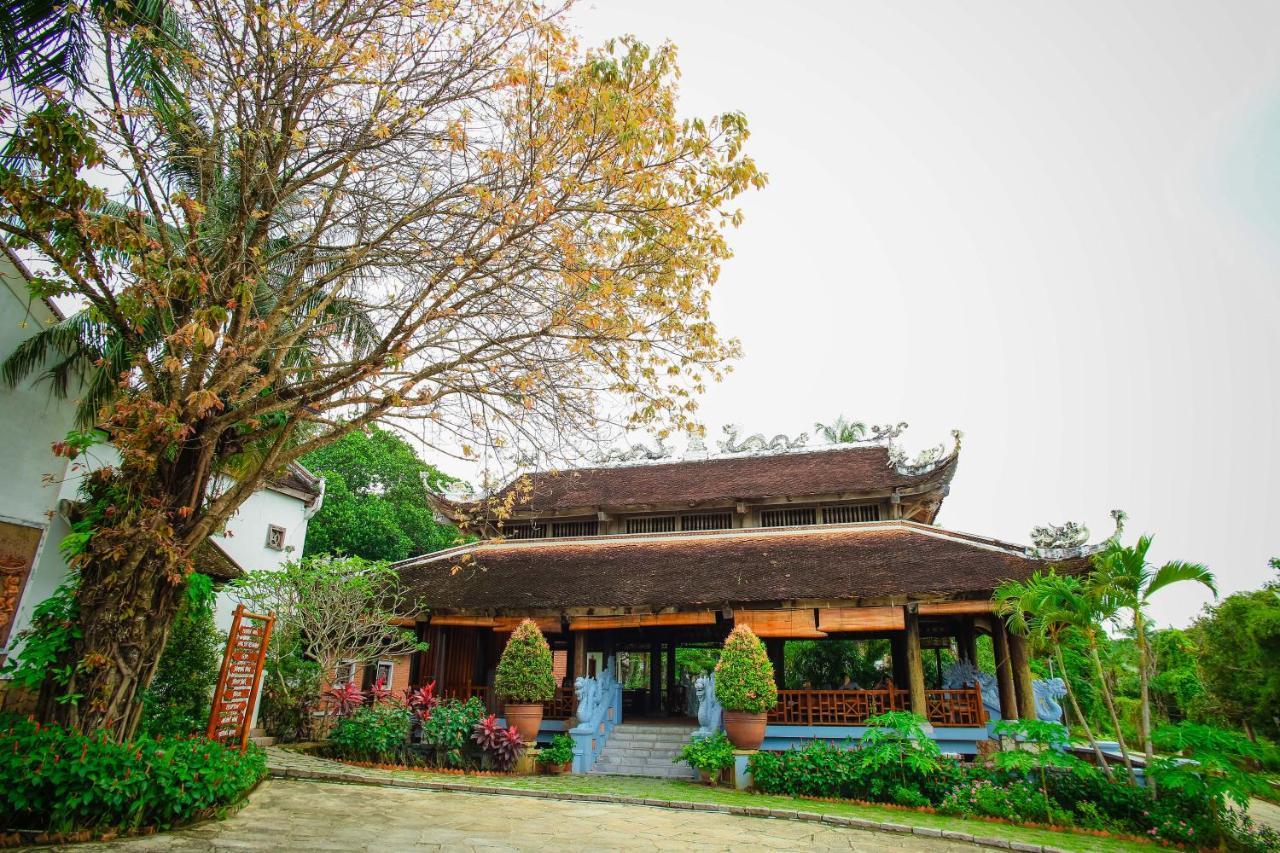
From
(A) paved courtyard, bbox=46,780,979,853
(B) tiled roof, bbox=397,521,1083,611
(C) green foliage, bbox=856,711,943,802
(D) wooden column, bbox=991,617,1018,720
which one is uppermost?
(B) tiled roof, bbox=397,521,1083,611

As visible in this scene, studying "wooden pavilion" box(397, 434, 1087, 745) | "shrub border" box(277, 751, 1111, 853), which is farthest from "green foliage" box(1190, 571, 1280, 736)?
"shrub border" box(277, 751, 1111, 853)

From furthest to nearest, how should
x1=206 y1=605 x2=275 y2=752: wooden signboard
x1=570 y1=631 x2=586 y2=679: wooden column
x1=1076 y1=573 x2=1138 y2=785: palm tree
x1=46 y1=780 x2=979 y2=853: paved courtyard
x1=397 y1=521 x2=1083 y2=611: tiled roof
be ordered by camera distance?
x1=570 y1=631 x2=586 y2=679: wooden column → x1=397 y1=521 x2=1083 y2=611: tiled roof → x1=1076 y1=573 x2=1138 y2=785: palm tree → x1=206 y1=605 x2=275 y2=752: wooden signboard → x1=46 y1=780 x2=979 y2=853: paved courtyard

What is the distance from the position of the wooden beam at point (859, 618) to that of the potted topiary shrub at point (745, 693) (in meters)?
1.61

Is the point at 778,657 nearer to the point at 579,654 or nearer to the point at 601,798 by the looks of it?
the point at 579,654

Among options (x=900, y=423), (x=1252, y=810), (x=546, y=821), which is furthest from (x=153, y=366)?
(x=1252, y=810)

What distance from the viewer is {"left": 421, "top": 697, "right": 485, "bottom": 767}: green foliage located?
457 inches

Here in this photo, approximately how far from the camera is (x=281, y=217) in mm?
8664

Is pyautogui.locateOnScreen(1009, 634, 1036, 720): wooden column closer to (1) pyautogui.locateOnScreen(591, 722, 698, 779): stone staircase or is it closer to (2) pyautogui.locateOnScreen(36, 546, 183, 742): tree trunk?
(1) pyautogui.locateOnScreen(591, 722, 698, 779): stone staircase

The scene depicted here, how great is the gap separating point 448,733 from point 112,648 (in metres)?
6.07

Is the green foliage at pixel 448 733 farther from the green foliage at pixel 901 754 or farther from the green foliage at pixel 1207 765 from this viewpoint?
the green foliage at pixel 1207 765

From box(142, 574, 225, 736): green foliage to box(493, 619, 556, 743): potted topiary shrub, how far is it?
14.5ft

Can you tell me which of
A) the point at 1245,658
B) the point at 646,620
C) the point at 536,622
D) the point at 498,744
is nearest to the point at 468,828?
the point at 498,744

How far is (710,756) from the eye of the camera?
11000 mm

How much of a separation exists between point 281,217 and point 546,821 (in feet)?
24.7
